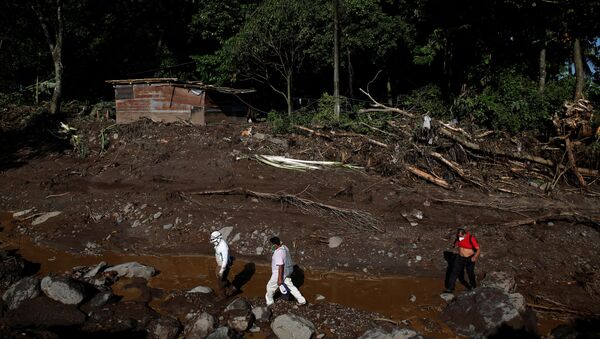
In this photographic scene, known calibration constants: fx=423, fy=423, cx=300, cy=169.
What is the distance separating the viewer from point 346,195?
463 inches

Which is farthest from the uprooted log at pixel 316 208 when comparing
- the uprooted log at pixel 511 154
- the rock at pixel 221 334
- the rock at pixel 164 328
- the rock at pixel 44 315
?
the rock at pixel 44 315


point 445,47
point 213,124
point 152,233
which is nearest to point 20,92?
point 213,124

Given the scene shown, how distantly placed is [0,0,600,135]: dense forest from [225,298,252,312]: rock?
10.3 metres

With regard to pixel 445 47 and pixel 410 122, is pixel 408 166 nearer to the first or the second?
pixel 410 122

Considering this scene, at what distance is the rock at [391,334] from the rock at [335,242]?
350cm

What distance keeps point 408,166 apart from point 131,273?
811 cm

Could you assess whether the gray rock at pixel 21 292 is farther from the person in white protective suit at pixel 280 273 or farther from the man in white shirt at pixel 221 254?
the person in white protective suit at pixel 280 273

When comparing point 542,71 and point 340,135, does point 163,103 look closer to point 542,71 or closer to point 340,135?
point 340,135

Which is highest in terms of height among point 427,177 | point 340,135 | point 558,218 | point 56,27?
point 56,27

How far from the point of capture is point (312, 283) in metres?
8.80

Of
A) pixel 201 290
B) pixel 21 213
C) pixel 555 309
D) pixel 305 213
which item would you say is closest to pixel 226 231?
pixel 305 213

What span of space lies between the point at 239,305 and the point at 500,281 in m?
4.97

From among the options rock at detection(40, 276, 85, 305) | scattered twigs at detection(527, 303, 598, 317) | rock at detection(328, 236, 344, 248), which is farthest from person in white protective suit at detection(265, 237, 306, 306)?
scattered twigs at detection(527, 303, 598, 317)

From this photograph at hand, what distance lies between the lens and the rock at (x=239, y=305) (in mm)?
7227
